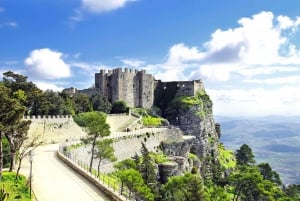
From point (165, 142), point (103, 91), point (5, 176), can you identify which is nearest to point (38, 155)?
point (5, 176)

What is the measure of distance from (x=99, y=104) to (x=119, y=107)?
571 centimetres

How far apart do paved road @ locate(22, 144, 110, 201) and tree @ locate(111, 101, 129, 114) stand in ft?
139

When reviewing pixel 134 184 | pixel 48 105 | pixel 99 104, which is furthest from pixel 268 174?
pixel 134 184

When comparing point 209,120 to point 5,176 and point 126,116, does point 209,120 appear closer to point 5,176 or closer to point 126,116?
point 126,116

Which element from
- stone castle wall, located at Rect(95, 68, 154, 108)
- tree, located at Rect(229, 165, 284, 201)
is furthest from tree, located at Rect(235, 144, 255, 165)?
tree, located at Rect(229, 165, 284, 201)

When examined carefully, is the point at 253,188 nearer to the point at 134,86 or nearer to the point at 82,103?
the point at 82,103

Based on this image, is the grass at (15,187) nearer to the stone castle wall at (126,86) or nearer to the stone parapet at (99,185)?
the stone parapet at (99,185)

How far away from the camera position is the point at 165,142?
64.3 metres

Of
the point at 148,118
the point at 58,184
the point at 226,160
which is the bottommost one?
the point at 226,160

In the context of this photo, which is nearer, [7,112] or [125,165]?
[7,112]

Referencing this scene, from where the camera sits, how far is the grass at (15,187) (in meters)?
21.2

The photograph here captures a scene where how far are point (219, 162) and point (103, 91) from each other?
2722 centimetres

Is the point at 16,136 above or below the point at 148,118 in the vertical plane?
below

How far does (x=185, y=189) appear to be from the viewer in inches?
1715
